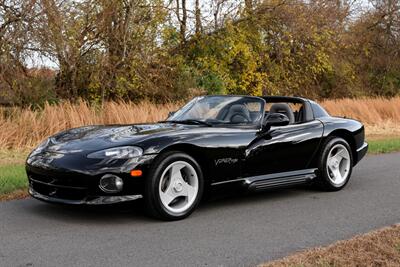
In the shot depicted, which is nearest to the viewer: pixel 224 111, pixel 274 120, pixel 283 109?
pixel 274 120

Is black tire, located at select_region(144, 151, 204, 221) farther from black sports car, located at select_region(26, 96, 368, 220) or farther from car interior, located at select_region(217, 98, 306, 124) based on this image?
car interior, located at select_region(217, 98, 306, 124)

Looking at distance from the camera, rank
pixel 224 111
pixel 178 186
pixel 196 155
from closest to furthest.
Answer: pixel 178 186
pixel 196 155
pixel 224 111

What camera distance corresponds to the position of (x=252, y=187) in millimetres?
6262

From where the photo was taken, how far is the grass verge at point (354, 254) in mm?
4129

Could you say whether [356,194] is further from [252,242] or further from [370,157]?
[370,157]

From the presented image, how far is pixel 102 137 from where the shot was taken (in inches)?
225

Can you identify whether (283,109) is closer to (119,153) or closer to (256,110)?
(256,110)

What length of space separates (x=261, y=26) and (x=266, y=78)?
2.38 metres

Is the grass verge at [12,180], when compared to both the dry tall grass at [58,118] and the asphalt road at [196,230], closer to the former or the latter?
the asphalt road at [196,230]

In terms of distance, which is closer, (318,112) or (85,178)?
(85,178)

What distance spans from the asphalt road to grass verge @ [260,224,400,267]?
24 cm

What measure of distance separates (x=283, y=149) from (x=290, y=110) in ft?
2.79

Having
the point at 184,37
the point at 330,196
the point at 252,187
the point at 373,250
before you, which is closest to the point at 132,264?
the point at 373,250

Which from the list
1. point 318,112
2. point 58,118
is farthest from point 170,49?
point 318,112
